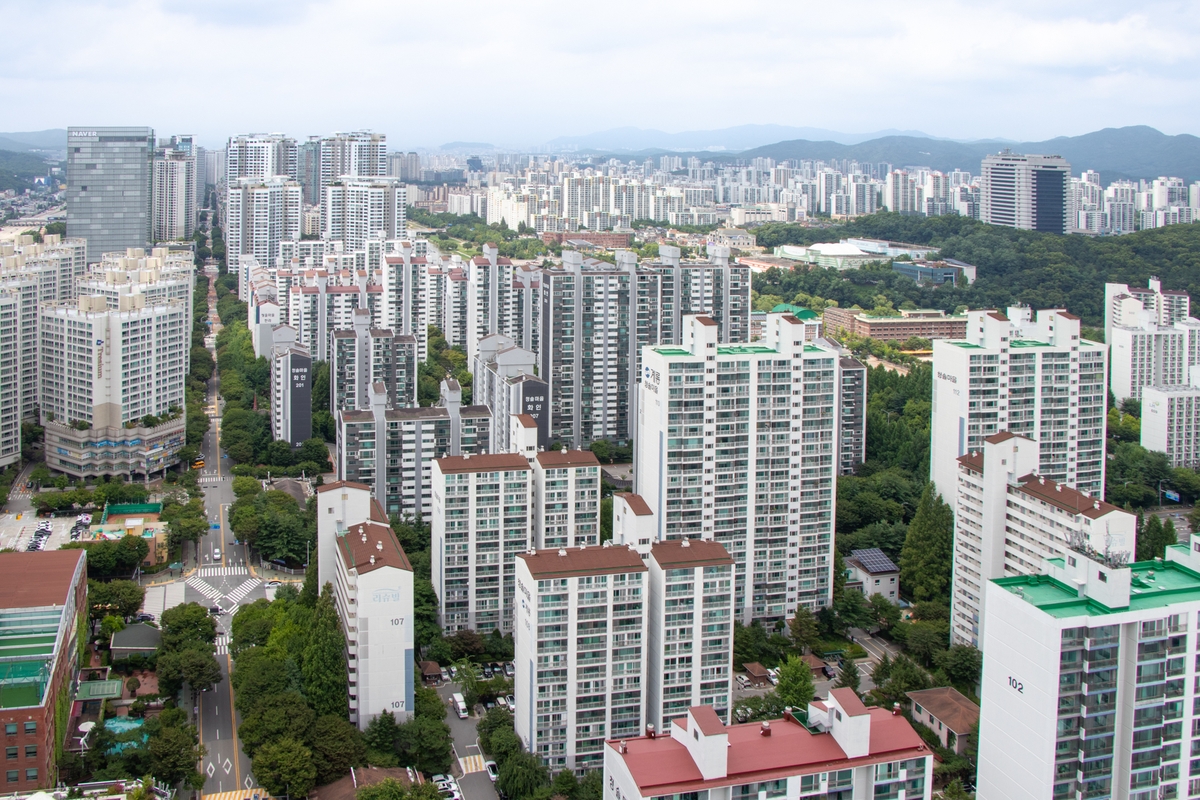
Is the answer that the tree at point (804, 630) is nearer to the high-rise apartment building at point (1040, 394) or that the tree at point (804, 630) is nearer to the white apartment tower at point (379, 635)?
the high-rise apartment building at point (1040, 394)

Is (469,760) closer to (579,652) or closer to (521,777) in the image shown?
(521,777)

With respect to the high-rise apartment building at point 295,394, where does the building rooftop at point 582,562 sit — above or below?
below

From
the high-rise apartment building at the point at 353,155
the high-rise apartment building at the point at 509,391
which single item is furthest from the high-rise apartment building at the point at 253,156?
the high-rise apartment building at the point at 509,391

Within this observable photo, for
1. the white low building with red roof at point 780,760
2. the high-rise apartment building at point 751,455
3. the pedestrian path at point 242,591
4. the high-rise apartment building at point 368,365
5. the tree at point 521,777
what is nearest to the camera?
the white low building with red roof at point 780,760

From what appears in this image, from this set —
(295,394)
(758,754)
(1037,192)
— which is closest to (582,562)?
(758,754)

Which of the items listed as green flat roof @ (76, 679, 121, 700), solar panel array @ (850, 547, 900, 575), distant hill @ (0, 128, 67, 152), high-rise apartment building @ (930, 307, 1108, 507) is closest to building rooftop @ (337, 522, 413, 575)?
green flat roof @ (76, 679, 121, 700)

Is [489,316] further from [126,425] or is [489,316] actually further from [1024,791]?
[1024,791]

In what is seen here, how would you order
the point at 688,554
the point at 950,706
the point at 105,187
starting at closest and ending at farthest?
1. the point at 688,554
2. the point at 950,706
3. the point at 105,187
